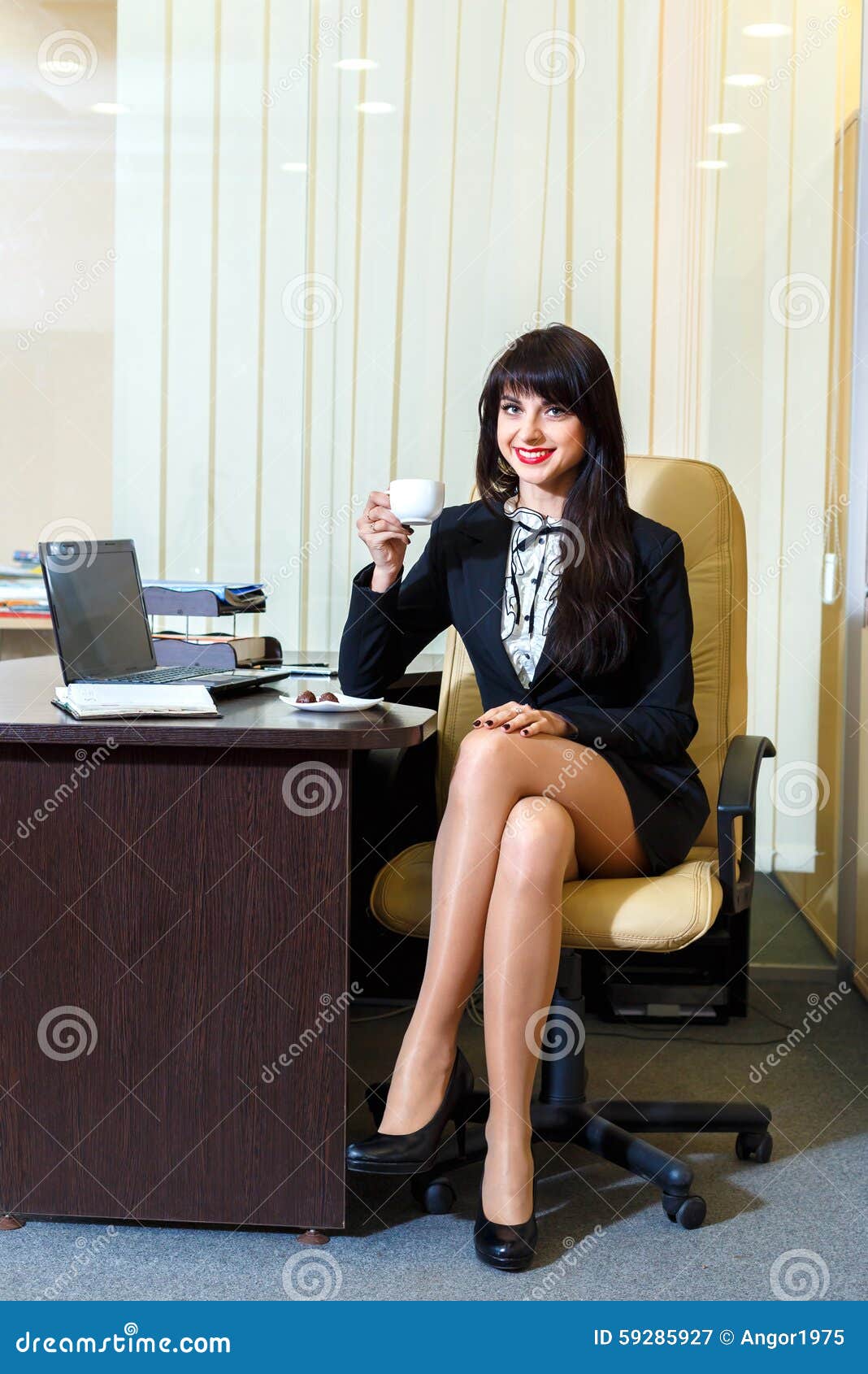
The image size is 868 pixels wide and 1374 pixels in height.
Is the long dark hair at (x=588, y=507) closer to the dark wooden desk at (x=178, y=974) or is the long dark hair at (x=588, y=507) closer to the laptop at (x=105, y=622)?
the dark wooden desk at (x=178, y=974)

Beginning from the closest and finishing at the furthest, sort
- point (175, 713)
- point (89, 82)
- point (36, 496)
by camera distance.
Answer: point (175, 713)
point (89, 82)
point (36, 496)

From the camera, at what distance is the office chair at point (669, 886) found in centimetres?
169

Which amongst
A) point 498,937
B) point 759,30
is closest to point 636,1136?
point 498,937

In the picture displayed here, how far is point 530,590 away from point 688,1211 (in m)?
0.92

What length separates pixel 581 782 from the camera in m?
1.72

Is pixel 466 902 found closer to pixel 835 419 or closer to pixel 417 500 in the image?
pixel 417 500

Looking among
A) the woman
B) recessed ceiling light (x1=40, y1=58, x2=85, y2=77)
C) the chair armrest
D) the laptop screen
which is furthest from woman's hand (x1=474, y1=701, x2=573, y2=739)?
recessed ceiling light (x1=40, y1=58, x2=85, y2=77)

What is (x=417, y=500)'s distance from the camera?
1742 millimetres

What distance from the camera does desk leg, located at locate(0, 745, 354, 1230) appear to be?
5.24 feet

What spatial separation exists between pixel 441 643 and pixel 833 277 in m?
1.13

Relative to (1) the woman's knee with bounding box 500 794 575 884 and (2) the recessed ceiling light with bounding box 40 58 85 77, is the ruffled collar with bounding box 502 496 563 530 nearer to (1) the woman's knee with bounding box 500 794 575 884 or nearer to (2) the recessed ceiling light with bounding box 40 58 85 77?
(1) the woman's knee with bounding box 500 794 575 884

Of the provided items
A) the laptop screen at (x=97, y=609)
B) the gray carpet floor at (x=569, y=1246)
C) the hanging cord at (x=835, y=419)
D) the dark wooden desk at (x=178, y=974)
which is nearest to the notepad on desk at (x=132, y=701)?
the dark wooden desk at (x=178, y=974)
